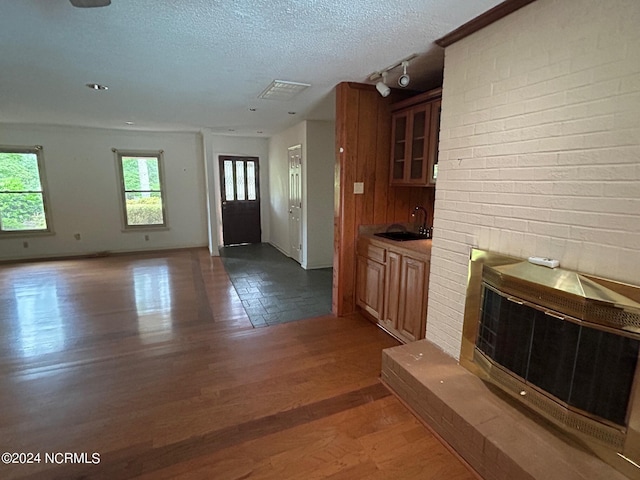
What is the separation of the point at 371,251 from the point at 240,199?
4.68 metres

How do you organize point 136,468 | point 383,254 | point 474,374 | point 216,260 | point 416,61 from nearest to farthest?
point 136,468 < point 474,374 < point 416,61 < point 383,254 < point 216,260

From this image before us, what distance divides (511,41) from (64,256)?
7.61 m

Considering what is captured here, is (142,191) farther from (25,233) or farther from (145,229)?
(25,233)

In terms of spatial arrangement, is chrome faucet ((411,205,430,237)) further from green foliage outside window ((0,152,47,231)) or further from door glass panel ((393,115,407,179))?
green foliage outside window ((0,152,47,231))

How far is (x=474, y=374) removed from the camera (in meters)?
2.09

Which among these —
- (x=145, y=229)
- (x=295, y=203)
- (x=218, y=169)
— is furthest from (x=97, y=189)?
(x=295, y=203)

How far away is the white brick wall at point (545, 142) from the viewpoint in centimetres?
138

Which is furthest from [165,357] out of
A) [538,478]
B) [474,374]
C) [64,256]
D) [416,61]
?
[64,256]

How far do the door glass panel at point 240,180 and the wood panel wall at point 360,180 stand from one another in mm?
4280

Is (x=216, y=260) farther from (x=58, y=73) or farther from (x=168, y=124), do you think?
(x=58, y=73)

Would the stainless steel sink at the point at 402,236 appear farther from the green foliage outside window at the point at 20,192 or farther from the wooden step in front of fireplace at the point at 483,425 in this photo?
the green foliage outside window at the point at 20,192

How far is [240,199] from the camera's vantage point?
23.7 feet

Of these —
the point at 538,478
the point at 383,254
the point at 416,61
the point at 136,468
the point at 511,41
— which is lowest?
the point at 136,468

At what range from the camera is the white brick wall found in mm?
1385
